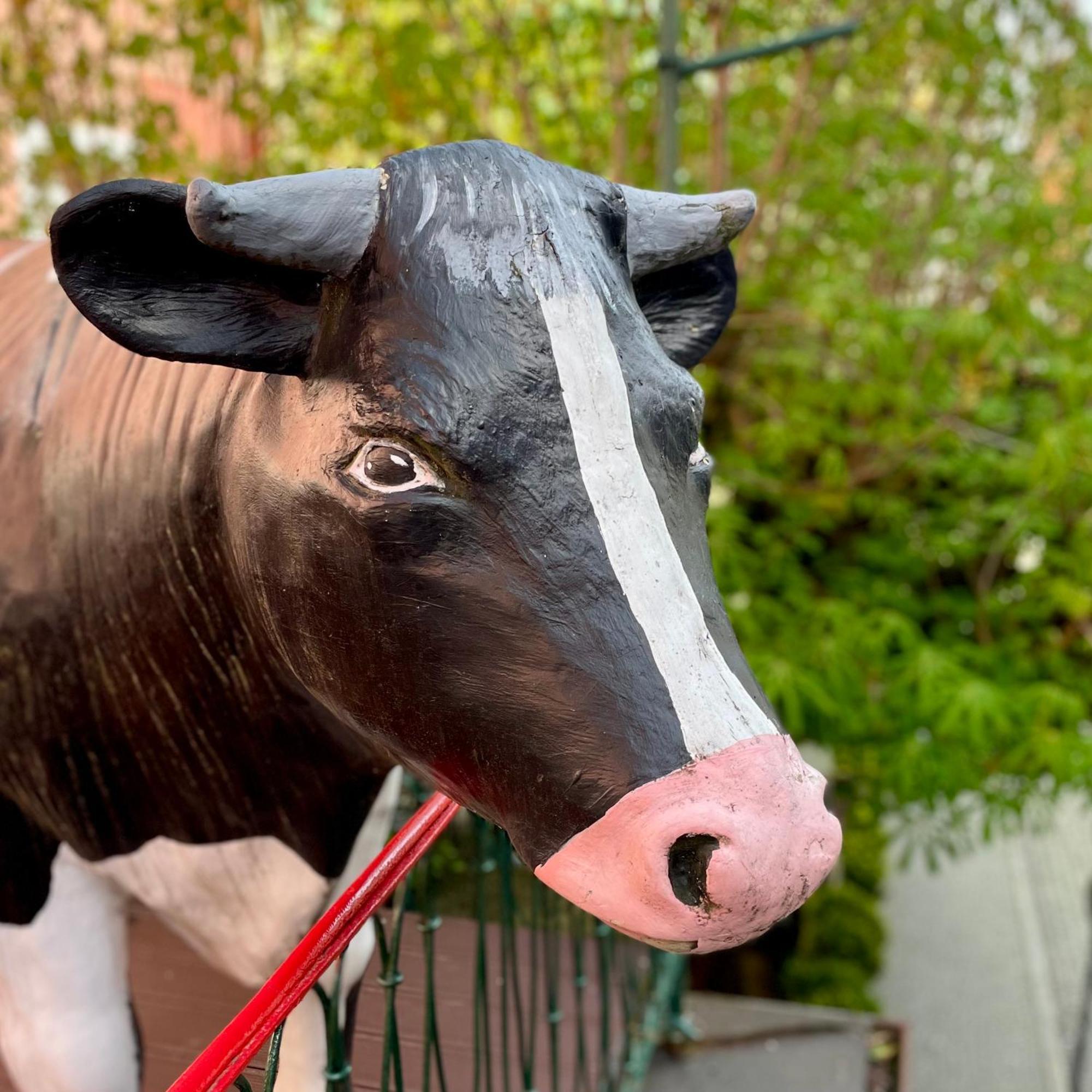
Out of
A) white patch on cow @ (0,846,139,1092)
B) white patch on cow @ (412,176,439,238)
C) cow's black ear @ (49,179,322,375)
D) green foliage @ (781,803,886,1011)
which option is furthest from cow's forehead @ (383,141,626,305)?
green foliage @ (781,803,886,1011)

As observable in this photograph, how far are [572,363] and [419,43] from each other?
276cm

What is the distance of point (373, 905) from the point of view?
3.73ft

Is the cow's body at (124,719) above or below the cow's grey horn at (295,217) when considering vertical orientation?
below

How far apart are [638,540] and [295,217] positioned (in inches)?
16.0

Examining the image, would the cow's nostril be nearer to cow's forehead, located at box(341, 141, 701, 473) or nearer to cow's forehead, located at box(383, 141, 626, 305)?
cow's forehead, located at box(341, 141, 701, 473)

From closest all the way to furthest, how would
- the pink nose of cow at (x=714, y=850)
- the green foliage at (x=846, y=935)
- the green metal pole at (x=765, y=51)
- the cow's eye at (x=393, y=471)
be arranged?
1. the pink nose of cow at (x=714, y=850)
2. the cow's eye at (x=393, y=471)
3. the green metal pole at (x=765, y=51)
4. the green foliage at (x=846, y=935)

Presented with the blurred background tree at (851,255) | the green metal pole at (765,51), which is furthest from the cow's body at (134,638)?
the green metal pole at (765,51)

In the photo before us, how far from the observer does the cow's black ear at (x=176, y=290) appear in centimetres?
97

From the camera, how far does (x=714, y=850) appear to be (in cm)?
81

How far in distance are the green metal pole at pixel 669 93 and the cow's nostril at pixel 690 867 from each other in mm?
2009

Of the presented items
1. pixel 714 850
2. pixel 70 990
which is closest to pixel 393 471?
pixel 714 850

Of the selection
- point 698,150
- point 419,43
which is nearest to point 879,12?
point 698,150

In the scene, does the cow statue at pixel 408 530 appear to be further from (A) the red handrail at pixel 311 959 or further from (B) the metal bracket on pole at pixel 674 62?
A: (B) the metal bracket on pole at pixel 674 62

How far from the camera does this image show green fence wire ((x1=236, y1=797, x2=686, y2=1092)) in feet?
4.63
